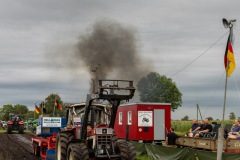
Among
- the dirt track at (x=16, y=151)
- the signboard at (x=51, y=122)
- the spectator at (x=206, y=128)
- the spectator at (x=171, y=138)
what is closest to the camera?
the spectator at (x=206, y=128)

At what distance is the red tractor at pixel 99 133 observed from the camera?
11.6 meters

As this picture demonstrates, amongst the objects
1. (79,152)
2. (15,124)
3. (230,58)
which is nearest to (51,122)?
(79,152)

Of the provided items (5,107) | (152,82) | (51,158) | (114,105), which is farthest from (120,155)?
(5,107)

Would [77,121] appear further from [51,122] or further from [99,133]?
[51,122]

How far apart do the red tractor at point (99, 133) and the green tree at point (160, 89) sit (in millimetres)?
74771

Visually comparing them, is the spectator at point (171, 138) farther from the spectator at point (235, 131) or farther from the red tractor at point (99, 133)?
the red tractor at point (99, 133)

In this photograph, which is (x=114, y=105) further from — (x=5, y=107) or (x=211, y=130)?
(x=5, y=107)

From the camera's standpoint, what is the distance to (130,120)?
2653cm

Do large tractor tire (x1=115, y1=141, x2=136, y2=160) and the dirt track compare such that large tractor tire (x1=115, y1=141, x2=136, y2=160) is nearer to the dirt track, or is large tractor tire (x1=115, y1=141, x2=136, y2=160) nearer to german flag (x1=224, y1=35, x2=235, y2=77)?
german flag (x1=224, y1=35, x2=235, y2=77)

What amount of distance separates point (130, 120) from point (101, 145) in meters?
14.5

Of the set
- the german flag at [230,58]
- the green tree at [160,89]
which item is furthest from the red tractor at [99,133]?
the green tree at [160,89]

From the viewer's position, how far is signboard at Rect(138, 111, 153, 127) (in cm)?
2533

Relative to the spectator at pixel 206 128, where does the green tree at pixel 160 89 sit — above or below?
above

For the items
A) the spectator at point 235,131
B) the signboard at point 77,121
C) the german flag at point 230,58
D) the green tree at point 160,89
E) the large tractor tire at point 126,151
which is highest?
the green tree at point 160,89
